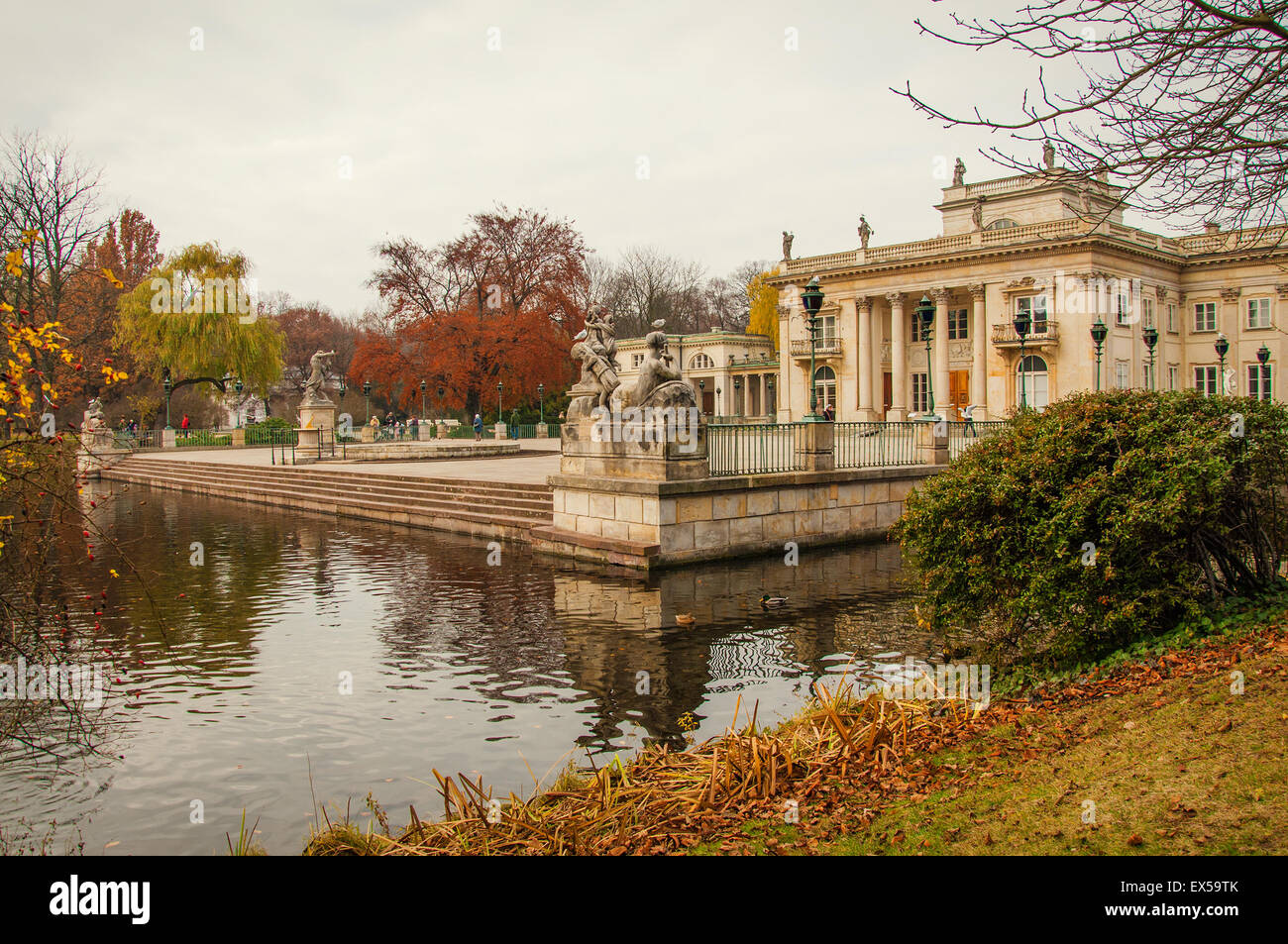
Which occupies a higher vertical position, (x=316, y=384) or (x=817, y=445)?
(x=316, y=384)

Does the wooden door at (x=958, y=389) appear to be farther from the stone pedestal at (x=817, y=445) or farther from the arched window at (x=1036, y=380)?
the stone pedestal at (x=817, y=445)

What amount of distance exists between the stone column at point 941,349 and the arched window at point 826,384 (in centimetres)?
733

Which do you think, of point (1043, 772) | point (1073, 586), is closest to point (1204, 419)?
point (1073, 586)

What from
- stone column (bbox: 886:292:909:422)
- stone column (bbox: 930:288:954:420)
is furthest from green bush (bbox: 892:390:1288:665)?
stone column (bbox: 886:292:909:422)

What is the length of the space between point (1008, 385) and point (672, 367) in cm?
4149

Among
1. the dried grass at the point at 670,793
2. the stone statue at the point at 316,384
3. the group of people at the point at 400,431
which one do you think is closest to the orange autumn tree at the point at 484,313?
the group of people at the point at 400,431

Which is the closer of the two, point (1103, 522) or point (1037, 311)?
point (1103, 522)

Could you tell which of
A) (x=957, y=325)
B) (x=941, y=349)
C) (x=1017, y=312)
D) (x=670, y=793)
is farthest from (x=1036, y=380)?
(x=670, y=793)

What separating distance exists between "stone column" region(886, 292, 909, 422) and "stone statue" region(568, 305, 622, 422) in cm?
4033

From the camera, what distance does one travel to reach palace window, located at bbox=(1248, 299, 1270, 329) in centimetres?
5321

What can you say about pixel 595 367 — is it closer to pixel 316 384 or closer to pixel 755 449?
pixel 755 449

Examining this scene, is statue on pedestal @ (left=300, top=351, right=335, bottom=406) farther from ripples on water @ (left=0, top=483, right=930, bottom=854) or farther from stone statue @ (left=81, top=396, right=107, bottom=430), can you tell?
ripples on water @ (left=0, top=483, right=930, bottom=854)

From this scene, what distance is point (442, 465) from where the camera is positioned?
107 ft

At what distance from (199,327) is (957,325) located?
43.8m
